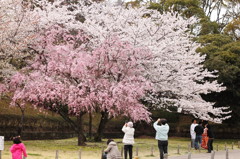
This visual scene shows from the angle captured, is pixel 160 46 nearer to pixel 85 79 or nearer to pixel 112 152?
pixel 85 79

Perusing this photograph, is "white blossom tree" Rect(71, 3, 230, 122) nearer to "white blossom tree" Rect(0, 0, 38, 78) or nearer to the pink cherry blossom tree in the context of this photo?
the pink cherry blossom tree

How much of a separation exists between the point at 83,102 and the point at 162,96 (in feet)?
26.9

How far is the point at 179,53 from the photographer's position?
28234 millimetres

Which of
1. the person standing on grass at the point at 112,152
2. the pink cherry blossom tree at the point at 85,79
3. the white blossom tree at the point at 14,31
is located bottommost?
the person standing on grass at the point at 112,152

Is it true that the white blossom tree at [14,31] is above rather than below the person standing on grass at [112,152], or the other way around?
above

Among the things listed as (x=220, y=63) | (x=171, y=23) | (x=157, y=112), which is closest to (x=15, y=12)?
(x=171, y=23)

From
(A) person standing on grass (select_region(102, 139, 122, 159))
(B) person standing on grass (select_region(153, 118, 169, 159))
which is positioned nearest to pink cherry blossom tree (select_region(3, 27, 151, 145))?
(B) person standing on grass (select_region(153, 118, 169, 159))

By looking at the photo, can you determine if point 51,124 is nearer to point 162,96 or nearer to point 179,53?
point 162,96

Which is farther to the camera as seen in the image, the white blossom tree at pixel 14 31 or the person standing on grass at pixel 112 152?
the white blossom tree at pixel 14 31

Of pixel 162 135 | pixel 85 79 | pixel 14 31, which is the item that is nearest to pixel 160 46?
pixel 85 79

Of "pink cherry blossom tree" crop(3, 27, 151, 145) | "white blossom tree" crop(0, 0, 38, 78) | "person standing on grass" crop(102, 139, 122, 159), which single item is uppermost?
"white blossom tree" crop(0, 0, 38, 78)

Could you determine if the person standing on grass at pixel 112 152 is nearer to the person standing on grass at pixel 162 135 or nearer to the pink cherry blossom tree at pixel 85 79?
the person standing on grass at pixel 162 135

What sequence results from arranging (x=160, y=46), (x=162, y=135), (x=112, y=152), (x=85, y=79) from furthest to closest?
1. (x=160, y=46)
2. (x=85, y=79)
3. (x=162, y=135)
4. (x=112, y=152)

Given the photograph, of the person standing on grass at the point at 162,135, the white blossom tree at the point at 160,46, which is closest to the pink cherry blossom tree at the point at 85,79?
the white blossom tree at the point at 160,46
